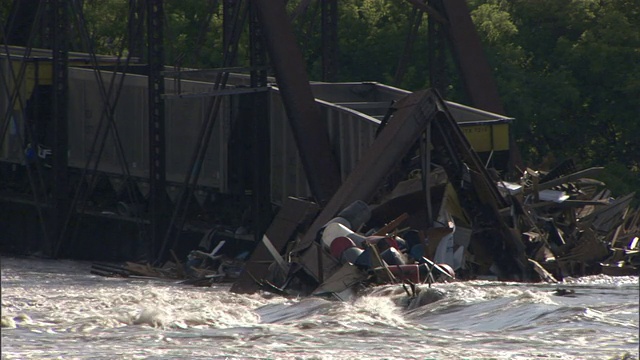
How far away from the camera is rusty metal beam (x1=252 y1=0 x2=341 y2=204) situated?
21.8m

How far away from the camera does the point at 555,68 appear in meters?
37.3

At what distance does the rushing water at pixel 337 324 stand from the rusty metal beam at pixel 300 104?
414cm

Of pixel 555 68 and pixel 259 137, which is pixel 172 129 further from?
pixel 555 68

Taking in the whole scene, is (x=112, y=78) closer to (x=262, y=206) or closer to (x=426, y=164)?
(x=262, y=206)

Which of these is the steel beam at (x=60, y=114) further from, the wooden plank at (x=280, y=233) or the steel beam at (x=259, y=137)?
the wooden plank at (x=280, y=233)

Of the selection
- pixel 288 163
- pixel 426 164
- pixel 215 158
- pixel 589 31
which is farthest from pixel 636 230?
pixel 589 31

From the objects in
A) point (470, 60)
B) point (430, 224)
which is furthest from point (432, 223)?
point (470, 60)

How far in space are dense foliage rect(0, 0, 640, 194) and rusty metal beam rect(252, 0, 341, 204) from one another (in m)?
10.7

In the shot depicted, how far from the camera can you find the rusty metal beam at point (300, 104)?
2184 centimetres

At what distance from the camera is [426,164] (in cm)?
1945

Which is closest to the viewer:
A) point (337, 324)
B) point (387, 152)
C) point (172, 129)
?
point (337, 324)

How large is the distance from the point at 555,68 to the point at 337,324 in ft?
78.0

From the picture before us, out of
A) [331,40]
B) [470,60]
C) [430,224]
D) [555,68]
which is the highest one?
[331,40]

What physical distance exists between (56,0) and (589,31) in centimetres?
1508
